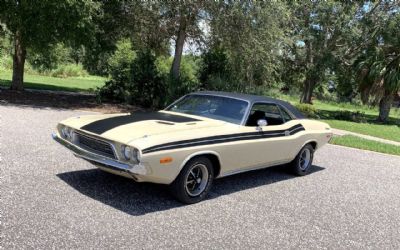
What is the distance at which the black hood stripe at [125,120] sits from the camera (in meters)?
5.64

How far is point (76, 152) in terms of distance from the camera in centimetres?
568

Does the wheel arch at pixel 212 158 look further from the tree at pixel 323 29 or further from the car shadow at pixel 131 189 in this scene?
the tree at pixel 323 29

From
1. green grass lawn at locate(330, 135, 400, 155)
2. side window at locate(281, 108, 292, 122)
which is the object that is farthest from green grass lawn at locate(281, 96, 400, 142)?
side window at locate(281, 108, 292, 122)

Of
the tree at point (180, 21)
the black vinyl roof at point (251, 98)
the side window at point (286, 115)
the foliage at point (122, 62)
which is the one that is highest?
the tree at point (180, 21)

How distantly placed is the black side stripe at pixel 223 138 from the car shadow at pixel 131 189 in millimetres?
768

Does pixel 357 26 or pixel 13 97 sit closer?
pixel 13 97

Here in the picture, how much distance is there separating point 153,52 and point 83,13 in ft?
18.1

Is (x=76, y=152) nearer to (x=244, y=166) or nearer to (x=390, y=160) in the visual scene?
(x=244, y=166)

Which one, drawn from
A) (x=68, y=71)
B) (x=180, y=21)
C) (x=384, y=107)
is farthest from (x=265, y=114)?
(x=68, y=71)

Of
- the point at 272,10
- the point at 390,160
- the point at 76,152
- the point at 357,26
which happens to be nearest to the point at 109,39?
the point at 272,10

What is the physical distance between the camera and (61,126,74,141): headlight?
5953 millimetres

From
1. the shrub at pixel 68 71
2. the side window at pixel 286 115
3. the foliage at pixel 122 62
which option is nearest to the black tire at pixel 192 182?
the side window at pixel 286 115

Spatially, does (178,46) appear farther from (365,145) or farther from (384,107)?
(384,107)

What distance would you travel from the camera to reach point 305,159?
8008mm
